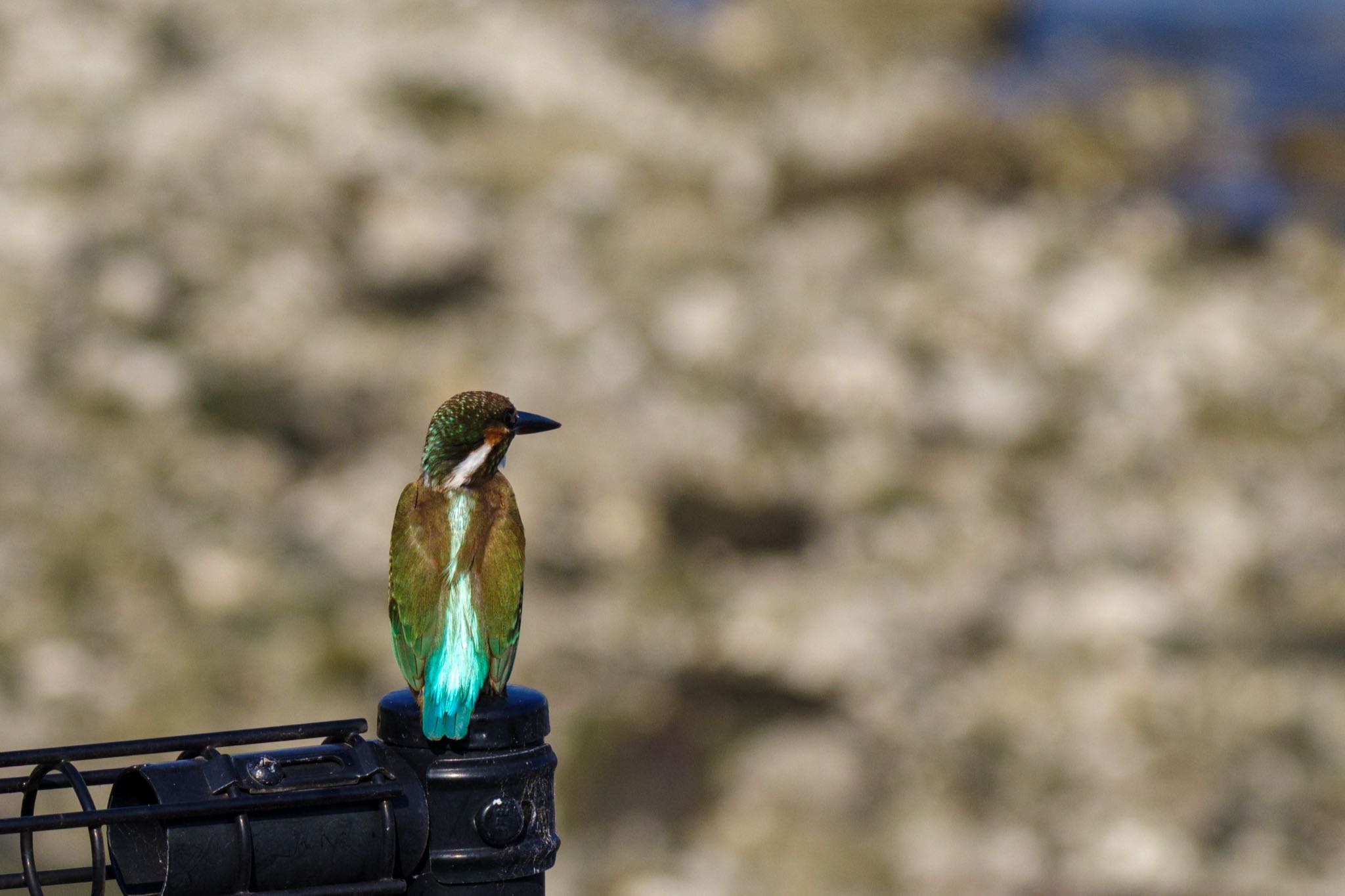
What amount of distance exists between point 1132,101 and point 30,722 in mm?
6377

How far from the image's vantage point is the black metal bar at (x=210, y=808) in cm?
160

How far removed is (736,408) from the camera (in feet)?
22.7

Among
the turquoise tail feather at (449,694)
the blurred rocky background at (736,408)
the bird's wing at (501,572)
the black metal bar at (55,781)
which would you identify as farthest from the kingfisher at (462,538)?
the blurred rocky background at (736,408)

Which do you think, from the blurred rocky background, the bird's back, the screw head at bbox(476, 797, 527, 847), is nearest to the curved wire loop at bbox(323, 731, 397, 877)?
the screw head at bbox(476, 797, 527, 847)

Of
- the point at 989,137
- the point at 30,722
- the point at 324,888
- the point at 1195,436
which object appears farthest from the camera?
the point at 989,137

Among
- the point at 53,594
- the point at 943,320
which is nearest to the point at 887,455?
the point at 943,320

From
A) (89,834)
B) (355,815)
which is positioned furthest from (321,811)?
(89,834)

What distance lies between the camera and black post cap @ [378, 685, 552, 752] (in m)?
1.91

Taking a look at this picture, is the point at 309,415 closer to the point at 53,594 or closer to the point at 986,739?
the point at 53,594

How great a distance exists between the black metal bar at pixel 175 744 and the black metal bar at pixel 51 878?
121mm

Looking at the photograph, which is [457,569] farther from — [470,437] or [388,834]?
[388,834]

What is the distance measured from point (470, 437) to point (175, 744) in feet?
1.88

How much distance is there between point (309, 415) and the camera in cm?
682

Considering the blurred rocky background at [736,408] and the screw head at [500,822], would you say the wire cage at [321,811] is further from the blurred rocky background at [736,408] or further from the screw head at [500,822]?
the blurred rocky background at [736,408]
